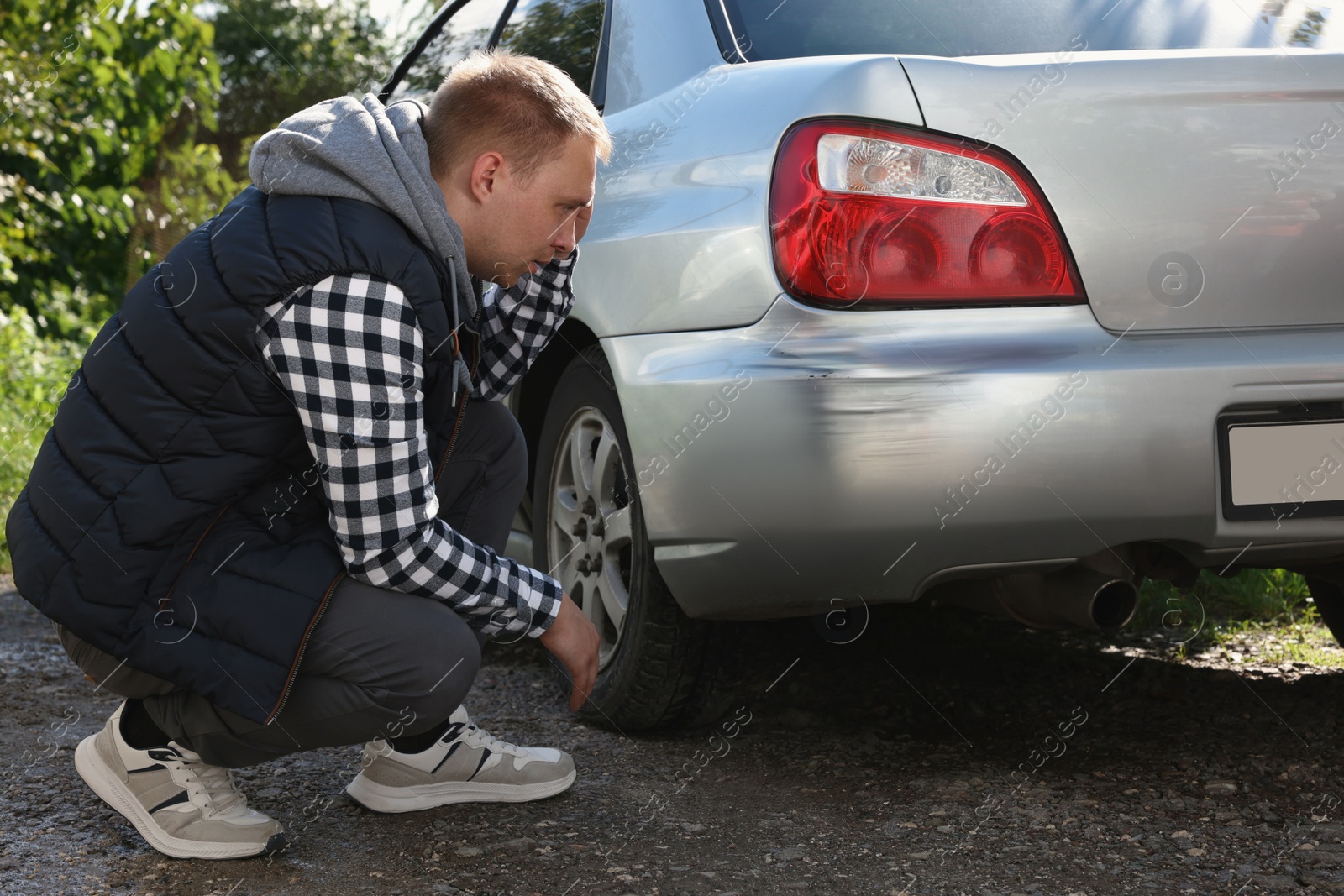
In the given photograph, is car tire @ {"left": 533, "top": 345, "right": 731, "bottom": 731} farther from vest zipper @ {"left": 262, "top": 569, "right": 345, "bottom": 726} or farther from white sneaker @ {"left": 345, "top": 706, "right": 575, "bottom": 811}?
vest zipper @ {"left": 262, "top": 569, "right": 345, "bottom": 726}

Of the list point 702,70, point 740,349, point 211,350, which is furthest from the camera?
point 702,70

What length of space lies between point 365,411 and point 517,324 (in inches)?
24.7

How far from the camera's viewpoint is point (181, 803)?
6.20 feet

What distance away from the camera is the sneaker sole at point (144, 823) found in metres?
1.87

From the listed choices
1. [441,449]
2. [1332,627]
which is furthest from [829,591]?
[1332,627]

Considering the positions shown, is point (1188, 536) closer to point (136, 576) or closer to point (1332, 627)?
point (1332, 627)

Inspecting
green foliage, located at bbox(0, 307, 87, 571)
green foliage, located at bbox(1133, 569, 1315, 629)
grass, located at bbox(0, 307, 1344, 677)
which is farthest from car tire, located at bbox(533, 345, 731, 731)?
green foliage, located at bbox(0, 307, 87, 571)

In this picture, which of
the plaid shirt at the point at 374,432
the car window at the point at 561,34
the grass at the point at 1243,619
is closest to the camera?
the plaid shirt at the point at 374,432

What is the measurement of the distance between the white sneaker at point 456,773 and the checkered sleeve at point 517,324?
0.60m

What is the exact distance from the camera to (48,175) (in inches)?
299

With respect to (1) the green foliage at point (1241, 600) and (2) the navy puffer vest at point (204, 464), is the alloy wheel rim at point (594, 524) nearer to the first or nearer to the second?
(2) the navy puffer vest at point (204, 464)

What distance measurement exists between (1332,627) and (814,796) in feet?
4.43

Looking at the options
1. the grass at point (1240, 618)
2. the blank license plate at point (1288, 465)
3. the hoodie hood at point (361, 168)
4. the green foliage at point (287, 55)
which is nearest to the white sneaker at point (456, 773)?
the hoodie hood at point (361, 168)

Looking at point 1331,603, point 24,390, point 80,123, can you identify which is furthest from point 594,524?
point 80,123
